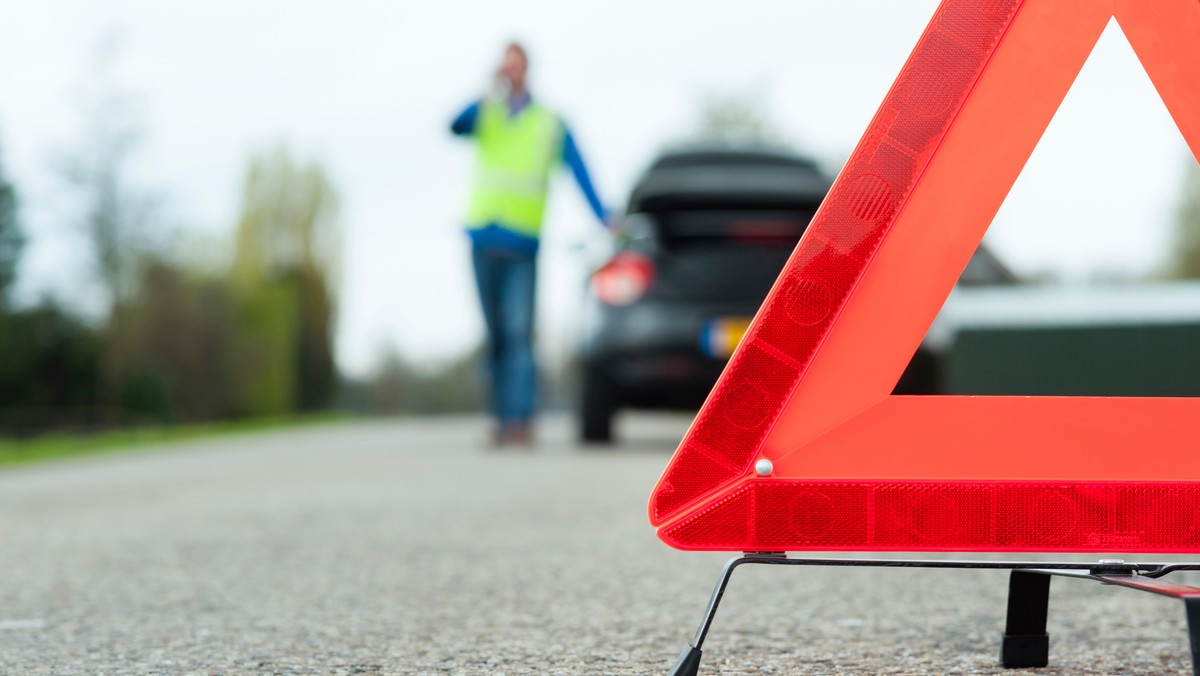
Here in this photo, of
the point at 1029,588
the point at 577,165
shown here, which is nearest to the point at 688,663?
the point at 1029,588

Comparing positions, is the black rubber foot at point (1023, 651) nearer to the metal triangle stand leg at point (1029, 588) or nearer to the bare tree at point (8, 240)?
the metal triangle stand leg at point (1029, 588)

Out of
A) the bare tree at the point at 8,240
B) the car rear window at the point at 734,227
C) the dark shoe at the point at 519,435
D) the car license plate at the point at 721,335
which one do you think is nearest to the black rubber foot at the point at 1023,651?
the car license plate at the point at 721,335

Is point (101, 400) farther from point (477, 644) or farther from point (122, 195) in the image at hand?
point (477, 644)

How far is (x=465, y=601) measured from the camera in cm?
302

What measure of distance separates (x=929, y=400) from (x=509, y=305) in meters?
6.81

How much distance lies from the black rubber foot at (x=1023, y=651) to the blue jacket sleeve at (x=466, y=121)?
6459 millimetres

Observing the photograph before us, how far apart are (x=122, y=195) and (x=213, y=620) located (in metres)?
30.6

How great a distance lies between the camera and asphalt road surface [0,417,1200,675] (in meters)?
2.31

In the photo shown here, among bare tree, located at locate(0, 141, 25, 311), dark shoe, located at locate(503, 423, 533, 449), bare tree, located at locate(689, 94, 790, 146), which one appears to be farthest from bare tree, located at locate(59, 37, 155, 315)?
dark shoe, located at locate(503, 423, 533, 449)

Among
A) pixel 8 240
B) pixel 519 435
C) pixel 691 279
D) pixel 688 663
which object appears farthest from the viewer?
pixel 8 240

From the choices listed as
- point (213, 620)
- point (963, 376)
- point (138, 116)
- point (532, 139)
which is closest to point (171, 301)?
point (138, 116)

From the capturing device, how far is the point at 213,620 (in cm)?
277

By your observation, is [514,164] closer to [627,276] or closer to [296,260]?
[627,276]

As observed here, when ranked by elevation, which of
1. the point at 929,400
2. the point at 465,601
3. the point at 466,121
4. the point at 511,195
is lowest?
the point at 465,601
